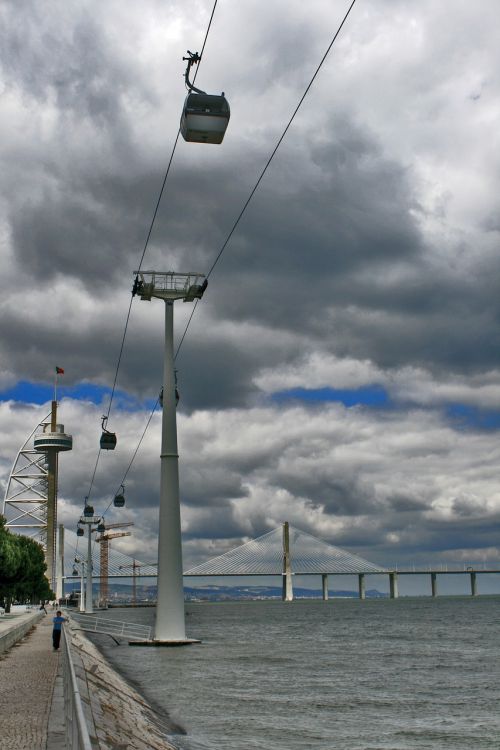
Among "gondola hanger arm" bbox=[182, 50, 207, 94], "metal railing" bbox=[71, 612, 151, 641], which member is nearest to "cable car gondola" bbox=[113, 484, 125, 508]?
"metal railing" bbox=[71, 612, 151, 641]

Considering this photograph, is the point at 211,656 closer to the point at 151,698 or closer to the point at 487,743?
the point at 151,698

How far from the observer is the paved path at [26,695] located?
16728 mm

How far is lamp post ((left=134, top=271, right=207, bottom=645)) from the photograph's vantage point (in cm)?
4934

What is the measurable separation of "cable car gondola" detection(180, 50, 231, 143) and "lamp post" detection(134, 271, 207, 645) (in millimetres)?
31472

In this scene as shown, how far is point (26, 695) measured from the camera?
23297 millimetres

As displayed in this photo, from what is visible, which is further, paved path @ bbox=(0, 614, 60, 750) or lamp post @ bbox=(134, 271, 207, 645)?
lamp post @ bbox=(134, 271, 207, 645)

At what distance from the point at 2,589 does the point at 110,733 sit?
7286 cm

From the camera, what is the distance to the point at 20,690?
24.4 metres

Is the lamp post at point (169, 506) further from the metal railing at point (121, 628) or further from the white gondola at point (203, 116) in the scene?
the white gondola at point (203, 116)

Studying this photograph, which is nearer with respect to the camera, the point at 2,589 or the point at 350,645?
the point at 350,645

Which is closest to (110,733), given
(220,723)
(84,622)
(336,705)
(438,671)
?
(220,723)

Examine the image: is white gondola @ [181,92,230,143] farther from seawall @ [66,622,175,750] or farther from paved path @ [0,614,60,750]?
paved path @ [0,614,60,750]

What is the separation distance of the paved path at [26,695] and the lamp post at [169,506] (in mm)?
9256

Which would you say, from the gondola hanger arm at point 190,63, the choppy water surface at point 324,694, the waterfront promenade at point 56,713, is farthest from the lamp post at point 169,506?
the gondola hanger arm at point 190,63
